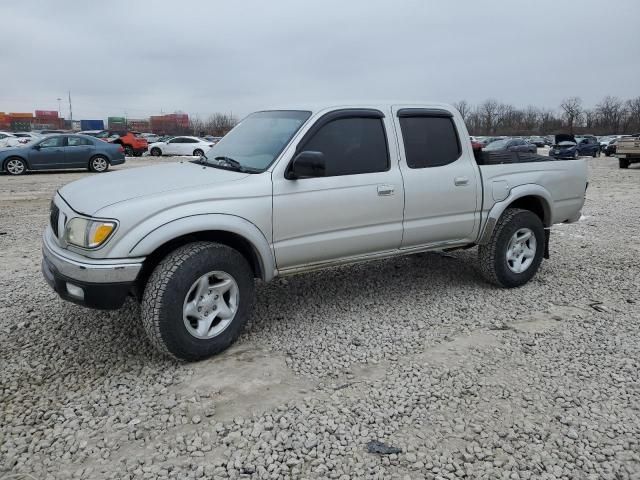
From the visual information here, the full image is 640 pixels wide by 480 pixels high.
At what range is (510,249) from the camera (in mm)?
5312

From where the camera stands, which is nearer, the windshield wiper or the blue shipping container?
the windshield wiper

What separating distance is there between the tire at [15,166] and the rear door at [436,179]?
652 inches

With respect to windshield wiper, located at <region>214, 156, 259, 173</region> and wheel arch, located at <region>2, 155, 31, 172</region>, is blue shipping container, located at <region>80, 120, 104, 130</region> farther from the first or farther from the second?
windshield wiper, located at <region>214, 156, 259, 173</region>

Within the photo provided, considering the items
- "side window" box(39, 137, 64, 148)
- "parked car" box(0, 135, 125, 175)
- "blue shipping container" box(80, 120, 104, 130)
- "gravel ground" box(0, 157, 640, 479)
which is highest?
"blue shipping container" box(80, 120, 104, 130)

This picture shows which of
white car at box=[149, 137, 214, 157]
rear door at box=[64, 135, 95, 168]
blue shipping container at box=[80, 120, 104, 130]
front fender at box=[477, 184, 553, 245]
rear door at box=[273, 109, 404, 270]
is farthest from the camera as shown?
blue shipping container at box=[80, 120, 104, 130]

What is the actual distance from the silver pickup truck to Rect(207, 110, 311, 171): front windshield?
0.06 ft

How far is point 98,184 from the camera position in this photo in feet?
12.8

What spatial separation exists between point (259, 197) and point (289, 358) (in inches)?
47.8

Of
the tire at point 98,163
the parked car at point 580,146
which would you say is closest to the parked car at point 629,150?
the parked car at point 580,146

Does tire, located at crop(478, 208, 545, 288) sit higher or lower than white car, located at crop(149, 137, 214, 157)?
lower

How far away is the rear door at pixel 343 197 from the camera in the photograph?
12.8ft

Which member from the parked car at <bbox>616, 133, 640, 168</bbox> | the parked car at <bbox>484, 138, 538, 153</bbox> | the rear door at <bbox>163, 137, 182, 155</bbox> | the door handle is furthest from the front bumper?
the rear door at <bbox>163, 137, 182, 155</bbox>

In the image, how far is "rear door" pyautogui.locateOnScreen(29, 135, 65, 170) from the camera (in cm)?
1728

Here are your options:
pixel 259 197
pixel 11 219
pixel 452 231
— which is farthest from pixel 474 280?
pixel 11 219
